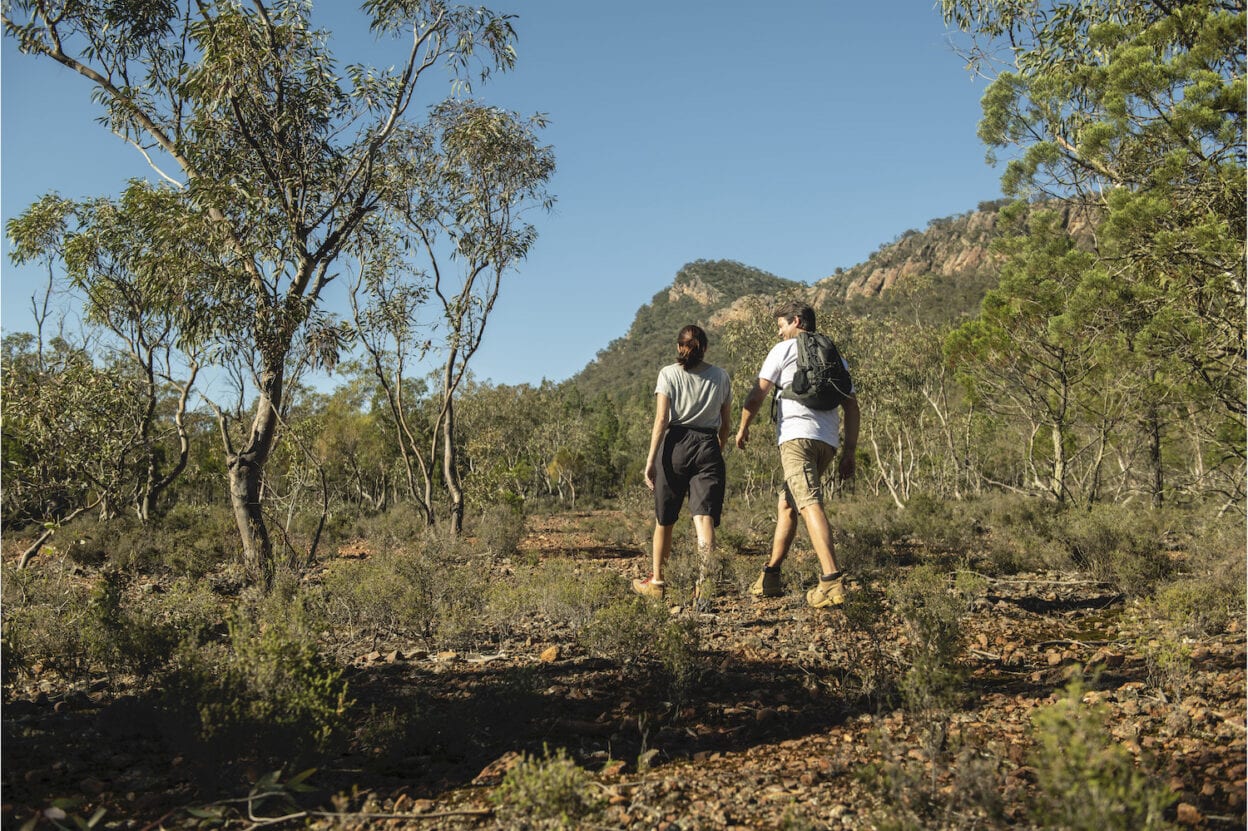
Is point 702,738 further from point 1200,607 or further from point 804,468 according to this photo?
point 1200,607

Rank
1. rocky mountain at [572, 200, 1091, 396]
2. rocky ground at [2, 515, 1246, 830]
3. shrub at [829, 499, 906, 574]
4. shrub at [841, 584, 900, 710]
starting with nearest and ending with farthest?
1. rocky ground at [2, 515, 1246, 830]
2. shrub at [841, 584, 900, 710]
3. shrub at [829, 499, 906, 574]
4. rocky mountain at [572, 200, 1091, 396]

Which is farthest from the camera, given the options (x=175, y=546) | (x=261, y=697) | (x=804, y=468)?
(x=175, y=546)

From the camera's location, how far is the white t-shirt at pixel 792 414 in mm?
4754

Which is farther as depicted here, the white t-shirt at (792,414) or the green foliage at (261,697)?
the white t-shirt at (792,414)

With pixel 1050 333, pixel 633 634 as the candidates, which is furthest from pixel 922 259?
pixel 633 634

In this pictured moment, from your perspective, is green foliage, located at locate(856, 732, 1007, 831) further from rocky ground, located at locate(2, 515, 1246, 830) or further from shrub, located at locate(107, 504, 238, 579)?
shrub, located at locate(107, 504, 238, 579)

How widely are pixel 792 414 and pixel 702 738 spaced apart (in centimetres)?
253

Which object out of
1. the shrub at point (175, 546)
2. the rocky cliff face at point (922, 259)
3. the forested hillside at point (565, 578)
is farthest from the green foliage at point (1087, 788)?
the rocky cliff face at point (922, 259)

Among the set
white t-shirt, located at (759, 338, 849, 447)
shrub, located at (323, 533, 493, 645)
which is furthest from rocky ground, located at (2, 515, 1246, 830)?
white t-shirt, located at (759, 338, 849, 447)

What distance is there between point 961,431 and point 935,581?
82.4ft

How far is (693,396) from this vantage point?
5.09 m

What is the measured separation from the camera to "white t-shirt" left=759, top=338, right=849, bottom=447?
15.6ft

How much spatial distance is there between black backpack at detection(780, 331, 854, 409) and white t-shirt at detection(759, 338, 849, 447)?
2.1 inches

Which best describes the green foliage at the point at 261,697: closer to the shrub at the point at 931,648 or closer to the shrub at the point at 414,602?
the shrub at the point at 414,602
